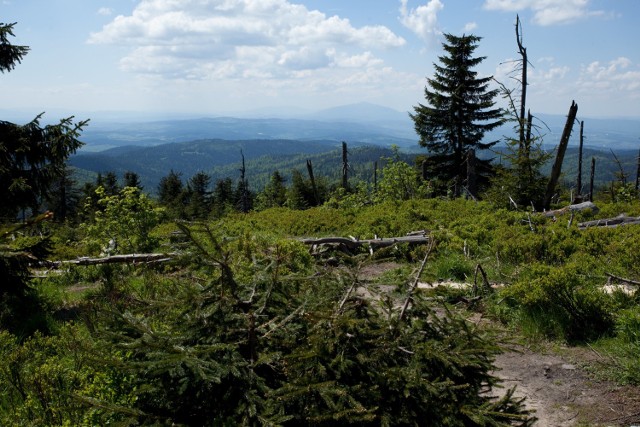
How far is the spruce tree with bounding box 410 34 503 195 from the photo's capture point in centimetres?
3316

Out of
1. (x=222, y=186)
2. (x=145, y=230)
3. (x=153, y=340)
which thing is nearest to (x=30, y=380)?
(x=153, y=340)

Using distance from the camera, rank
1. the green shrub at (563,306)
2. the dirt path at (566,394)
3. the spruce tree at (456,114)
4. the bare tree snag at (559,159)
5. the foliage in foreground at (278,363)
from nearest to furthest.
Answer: the foliage in foreground at (278,363)
the dirt path at (566,394)
the green shrub at (563,306)
the bare tree snag at (559,159)
the spruce tree at (456,114)

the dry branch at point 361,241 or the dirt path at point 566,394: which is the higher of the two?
the dry branch at point 361,241

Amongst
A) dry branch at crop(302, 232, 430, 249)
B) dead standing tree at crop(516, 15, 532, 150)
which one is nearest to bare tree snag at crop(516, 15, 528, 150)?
dead standing tree at crop(516, 15, 532, 150)

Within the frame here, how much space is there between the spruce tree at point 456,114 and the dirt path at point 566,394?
A: 2826 cm

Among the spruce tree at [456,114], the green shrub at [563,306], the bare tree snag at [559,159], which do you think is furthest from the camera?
the spruce tree at [456,114]

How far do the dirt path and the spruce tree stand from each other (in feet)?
92.7

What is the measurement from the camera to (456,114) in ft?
110

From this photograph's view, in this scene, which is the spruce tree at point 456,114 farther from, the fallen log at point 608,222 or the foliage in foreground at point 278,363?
the foliage in foreground at point 278,363

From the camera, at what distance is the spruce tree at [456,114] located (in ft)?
109

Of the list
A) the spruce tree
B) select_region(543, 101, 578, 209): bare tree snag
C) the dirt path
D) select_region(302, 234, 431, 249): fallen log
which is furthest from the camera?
the spruce tree

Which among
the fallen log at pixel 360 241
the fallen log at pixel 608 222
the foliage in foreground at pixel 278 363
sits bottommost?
the fallen log at pixel 360 241

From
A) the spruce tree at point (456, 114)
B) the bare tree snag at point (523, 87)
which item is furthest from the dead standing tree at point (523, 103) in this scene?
the spruce tree at point (456, 114)

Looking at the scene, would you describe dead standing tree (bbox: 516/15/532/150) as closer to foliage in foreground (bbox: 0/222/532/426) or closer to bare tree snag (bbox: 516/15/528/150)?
bare tree snag (bbox: 516/15/528/150)
